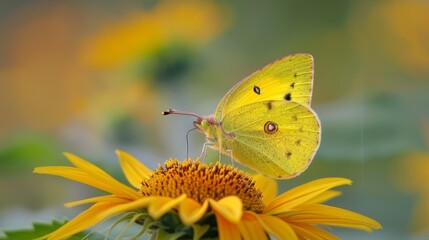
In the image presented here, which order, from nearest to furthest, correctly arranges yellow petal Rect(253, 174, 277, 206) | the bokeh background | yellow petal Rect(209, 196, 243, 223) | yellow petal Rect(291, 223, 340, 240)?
1. yellow petal Rect(209, 196, 243, 223)
2. yellow petal Rect(291, 223, 340, 240)
3. yellow petal Rect(253, 174, 277, 206)
4. the bokeh background

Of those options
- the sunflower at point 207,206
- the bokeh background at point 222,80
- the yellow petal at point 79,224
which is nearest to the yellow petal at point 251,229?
the sunflower at point 207,206

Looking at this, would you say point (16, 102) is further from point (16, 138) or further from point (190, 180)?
point (190, 180)

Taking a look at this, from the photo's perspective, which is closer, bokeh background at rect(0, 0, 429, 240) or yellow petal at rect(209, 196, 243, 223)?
yellow petal at rect(209, 196, 243, 223)

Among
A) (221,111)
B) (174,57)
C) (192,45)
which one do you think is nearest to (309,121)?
(221,111)

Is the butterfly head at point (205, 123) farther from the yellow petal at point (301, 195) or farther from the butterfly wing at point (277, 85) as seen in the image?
the yellow petal at point (301, 195)

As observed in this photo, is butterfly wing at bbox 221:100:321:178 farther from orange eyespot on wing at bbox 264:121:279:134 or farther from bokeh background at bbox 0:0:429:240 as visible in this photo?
bokeh background at bbox 0:0:429:240

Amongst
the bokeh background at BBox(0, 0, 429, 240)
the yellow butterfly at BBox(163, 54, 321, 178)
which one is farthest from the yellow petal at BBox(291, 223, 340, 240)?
the bokeh background at BBox(0, 0, 429, 240)

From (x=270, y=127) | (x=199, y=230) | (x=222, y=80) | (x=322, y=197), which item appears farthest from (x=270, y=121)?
(x=222, y=80)
